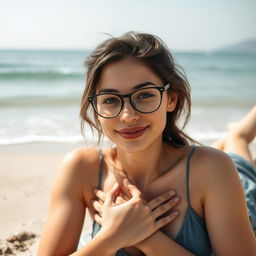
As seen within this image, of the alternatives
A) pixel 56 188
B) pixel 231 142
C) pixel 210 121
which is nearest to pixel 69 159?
pixel 56 188

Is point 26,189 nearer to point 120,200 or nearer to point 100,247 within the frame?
point 120,200

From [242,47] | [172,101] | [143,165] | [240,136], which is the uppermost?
[172,101]

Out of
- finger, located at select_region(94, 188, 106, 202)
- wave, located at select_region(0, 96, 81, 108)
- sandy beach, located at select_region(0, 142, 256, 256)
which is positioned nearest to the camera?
finger, located at select_region(94, 188, 106, 202)

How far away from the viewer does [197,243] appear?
2359 mm

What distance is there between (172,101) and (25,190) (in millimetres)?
2594

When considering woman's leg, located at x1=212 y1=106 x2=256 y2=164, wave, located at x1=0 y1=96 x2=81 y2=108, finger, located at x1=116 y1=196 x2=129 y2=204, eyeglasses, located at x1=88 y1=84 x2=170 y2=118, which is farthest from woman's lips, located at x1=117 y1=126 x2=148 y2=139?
wave, located at x1=0 y1=96 x2=81 y2=108

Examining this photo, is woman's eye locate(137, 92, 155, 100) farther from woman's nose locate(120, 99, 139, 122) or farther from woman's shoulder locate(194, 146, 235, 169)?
woman's shoulder locate(194, 146, 235, 169)

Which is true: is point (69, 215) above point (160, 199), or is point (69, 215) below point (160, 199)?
below

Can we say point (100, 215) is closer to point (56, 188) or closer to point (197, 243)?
point (56, 188)

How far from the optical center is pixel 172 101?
8.53 ft

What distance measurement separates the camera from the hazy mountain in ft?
169

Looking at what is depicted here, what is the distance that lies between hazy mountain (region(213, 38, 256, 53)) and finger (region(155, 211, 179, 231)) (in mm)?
52145

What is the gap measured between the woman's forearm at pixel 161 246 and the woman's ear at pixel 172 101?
2.67 ft

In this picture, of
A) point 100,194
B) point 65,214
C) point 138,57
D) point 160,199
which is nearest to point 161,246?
point 160,199
